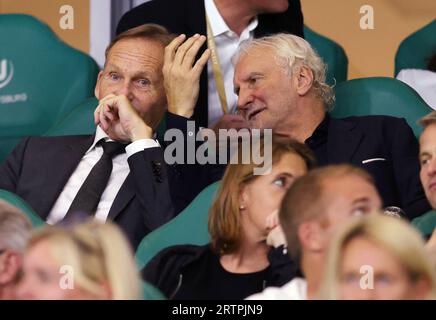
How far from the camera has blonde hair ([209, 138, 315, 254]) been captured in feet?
7.93

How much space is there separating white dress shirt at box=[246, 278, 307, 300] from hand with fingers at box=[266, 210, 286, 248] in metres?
0.12

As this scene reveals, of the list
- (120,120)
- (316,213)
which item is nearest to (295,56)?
(120,120)

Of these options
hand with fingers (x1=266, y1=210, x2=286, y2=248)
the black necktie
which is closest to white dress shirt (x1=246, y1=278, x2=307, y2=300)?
hand with fingers (x1=266, y1=210, x2=286, y2=248)

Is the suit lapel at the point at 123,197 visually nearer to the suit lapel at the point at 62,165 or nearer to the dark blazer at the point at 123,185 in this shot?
the dark blazer at the point at 123,185

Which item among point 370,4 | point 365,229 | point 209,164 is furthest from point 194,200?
point 370,4

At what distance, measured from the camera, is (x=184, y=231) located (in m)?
2.54

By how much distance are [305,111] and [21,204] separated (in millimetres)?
720

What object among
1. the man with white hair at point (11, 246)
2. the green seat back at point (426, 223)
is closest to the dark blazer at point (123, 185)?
the man with white hair at point (11, 246)

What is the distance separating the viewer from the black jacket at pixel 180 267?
2314mm

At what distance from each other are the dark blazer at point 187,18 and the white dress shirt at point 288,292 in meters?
0.96

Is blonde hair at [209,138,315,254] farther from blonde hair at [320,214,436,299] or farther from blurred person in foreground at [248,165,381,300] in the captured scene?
blonde hair at [320,214,436,299]

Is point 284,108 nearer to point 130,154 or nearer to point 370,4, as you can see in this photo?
point 130,154

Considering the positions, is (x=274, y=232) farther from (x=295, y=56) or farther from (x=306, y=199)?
(x=295, y=56)

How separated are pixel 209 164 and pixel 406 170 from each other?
45 cm
